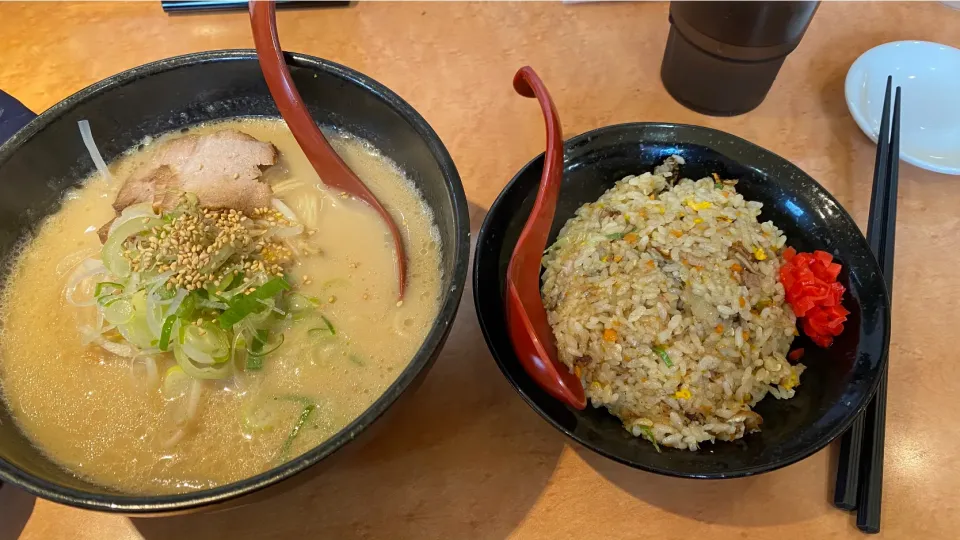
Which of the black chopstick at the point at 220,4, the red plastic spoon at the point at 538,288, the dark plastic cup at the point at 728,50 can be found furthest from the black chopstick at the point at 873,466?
the black chopstick at the point at 220,4

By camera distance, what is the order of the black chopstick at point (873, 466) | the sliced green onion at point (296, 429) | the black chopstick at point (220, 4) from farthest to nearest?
1. the black chopstick at point (220, 4)
2. the black chopstick at point (873, 466)
3. the sliced green onion at point (296, 429)

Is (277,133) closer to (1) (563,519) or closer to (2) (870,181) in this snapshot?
(1) (563,519)

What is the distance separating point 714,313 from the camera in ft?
4.02

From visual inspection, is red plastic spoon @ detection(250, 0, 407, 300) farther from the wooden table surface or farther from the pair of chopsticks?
the pair of chopsticks

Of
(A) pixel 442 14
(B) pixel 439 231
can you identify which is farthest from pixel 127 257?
(A) pixel 442 14

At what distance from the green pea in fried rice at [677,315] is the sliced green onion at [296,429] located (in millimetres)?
499

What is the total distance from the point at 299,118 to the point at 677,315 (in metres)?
0.88

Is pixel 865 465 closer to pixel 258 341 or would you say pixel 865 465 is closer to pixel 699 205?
pixel 699 205

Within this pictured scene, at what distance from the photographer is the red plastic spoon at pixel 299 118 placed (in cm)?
124

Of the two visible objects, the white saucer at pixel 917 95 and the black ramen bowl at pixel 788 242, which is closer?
the black ramen bowl at pixel 788 242

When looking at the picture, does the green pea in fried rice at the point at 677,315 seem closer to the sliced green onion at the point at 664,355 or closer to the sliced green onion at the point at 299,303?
the sliced green onion at the point at 664,355

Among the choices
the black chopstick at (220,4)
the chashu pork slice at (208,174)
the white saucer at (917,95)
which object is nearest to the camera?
the chashu pork slice at (208,174)

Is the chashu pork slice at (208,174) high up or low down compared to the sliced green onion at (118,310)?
up

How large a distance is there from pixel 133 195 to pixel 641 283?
3.59ft
